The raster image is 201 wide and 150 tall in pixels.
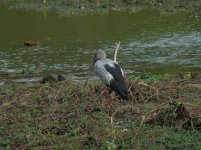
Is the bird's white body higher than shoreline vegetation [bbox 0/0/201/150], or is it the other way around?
the bird's white body

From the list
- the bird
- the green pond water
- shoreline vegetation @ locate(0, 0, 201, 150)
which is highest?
the bird

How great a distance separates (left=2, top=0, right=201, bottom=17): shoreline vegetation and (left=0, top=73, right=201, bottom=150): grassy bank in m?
12.9

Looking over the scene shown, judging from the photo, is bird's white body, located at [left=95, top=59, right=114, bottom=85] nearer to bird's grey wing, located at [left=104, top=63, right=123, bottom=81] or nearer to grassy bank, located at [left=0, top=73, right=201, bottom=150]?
bird's grey wing, located at [left=104, top=63, right=123, bottom=81]

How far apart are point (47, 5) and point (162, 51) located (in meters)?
12.6

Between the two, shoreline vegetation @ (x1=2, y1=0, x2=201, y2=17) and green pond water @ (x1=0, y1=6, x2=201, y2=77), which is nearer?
green pond water @ (x1=0, y1=6, x2=201, y2=77)

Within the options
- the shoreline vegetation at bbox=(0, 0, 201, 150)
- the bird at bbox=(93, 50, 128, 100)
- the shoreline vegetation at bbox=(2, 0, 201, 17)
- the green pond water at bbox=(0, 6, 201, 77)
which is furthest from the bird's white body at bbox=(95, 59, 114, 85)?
the shoreline vegetation at bbox=(2, 0, 201, 17)

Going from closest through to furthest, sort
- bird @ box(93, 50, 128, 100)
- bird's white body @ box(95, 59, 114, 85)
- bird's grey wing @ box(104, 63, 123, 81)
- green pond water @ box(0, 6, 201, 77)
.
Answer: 1. bird @ box(93, 50, 128, 100)
2. bird's grey wing @ box(104, 63, 123, 81)
3. bird's white body @ box(95, 59, 114, 85)
4. green pond water @ box(0, 6, 201, 77)

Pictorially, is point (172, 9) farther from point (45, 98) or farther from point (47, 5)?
point (45, 98)

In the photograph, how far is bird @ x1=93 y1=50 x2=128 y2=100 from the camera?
8.74 meters

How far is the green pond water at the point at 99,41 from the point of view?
14633 millimetres

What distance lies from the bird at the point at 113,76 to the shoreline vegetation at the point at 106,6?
13.3 m

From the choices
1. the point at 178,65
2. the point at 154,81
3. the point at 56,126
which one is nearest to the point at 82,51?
the point at 178,65

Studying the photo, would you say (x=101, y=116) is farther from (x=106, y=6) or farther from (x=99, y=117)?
(x=106, y=6)

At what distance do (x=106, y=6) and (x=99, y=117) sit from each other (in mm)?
17506
